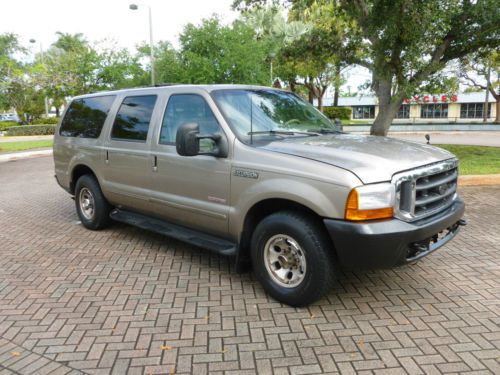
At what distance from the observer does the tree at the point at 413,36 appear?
10.1 metres

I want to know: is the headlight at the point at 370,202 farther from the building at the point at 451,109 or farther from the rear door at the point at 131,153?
the building at the point at 451,109

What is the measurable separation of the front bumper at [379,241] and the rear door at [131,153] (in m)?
2.54

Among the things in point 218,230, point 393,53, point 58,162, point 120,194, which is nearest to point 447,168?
point 218,230

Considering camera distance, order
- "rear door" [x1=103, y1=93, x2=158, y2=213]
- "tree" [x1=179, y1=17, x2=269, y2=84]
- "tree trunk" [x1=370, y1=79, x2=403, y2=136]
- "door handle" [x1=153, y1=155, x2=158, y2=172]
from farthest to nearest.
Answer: "tree" [x1=179, y1=17, x2=269, y2=84] → "tree trunk" [x1=370, y1=79, x2=403, y2=136] → "rear door" [x1=103, y1=93, x2=158, y2=213] → "door handle" [x1=153, y1=155, x2=158, y2=172]

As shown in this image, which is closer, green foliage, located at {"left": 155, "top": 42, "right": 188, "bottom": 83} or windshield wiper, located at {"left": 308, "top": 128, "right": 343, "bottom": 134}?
windshield wiper, located at {"left": 308, "top": 128, "right": 343, "bottom": 134}

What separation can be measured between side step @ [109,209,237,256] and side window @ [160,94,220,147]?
976 mm

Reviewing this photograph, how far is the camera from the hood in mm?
3427

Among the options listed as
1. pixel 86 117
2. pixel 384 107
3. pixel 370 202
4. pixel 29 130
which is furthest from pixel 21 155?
pixel 370 202

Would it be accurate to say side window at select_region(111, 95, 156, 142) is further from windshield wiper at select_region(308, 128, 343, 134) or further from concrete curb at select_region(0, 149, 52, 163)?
concrete curb at select_region(0, 149, 52, 163)

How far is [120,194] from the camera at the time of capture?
5.60 meters

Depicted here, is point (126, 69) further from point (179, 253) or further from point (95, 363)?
point (95, 363)

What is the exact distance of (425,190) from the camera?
370 centimetres

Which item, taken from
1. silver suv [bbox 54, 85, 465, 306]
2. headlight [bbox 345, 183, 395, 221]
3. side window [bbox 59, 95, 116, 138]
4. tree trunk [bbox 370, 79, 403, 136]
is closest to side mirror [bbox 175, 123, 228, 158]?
silver suv [bbox 54, 85, 465, 306]

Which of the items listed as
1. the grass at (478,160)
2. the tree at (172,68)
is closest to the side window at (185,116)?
the grass at (478,160)
